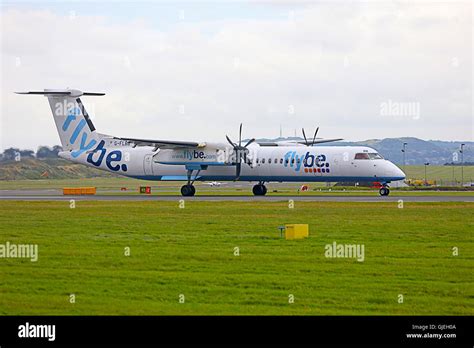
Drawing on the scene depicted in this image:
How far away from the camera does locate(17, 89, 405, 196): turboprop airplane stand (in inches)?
2093

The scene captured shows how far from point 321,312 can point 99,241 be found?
12379 millimetres

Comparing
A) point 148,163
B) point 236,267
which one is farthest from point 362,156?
point 236,267

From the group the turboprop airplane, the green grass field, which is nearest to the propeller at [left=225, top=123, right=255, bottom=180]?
the turboprop airplane

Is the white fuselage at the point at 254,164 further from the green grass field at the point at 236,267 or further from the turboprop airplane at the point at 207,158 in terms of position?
the green grass field at the point at 236,267

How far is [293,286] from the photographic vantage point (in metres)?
18.6

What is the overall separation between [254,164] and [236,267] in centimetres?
3551

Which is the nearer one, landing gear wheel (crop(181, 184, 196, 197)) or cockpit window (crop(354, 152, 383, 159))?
cockpit window (crop(354, 152, 383, 159))

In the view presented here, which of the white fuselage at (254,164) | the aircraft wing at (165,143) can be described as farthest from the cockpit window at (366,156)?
the aircraft wing at (165,143)

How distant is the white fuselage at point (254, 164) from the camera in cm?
5288

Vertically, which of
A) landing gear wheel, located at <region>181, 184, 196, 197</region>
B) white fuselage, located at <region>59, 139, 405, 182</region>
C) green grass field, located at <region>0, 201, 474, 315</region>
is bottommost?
green grass field, located at <region>0, 201, 474, 315</region>

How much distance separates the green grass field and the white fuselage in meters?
16.7

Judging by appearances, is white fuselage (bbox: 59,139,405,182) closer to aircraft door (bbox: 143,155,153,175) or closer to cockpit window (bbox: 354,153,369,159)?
aircraft door (bbox: 143,155,153,175)

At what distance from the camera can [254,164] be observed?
56562 millimetres
